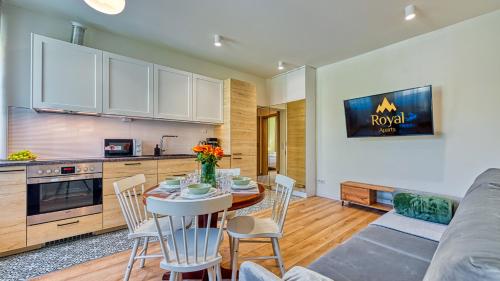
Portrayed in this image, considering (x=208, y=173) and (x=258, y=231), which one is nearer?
(x=258, y=231)

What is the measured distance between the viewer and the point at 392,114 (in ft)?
10.7

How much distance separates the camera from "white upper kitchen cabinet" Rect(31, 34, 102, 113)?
2361mm

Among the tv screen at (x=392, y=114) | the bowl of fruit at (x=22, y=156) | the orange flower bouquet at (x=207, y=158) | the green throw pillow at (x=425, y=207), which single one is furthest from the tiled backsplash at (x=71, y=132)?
the green throw pillow at (x=425, y=207)

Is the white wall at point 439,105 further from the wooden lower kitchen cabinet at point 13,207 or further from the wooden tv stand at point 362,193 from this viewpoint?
the wooden lower kitchen cabinet at point 13,207

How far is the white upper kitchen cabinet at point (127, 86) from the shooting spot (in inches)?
111

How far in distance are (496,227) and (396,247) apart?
0.80 m

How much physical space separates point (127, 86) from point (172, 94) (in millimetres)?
644

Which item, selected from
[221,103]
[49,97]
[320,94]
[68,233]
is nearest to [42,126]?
[49,97]

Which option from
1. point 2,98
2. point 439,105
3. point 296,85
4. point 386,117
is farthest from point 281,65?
point 2,98

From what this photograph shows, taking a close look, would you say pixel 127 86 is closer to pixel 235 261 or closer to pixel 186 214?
pixel 186 214

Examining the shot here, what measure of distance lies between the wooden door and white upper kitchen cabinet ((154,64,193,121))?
2.23 meters

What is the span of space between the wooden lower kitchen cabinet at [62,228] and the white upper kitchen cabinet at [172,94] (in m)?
1.58

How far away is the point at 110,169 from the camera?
2.62 m

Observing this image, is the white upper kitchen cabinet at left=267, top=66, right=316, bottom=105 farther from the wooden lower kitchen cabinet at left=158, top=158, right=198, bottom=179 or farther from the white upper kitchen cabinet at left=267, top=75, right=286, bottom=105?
the wooden lower kitchen cabinet at left=158, top=158, right=198, bottom=179
